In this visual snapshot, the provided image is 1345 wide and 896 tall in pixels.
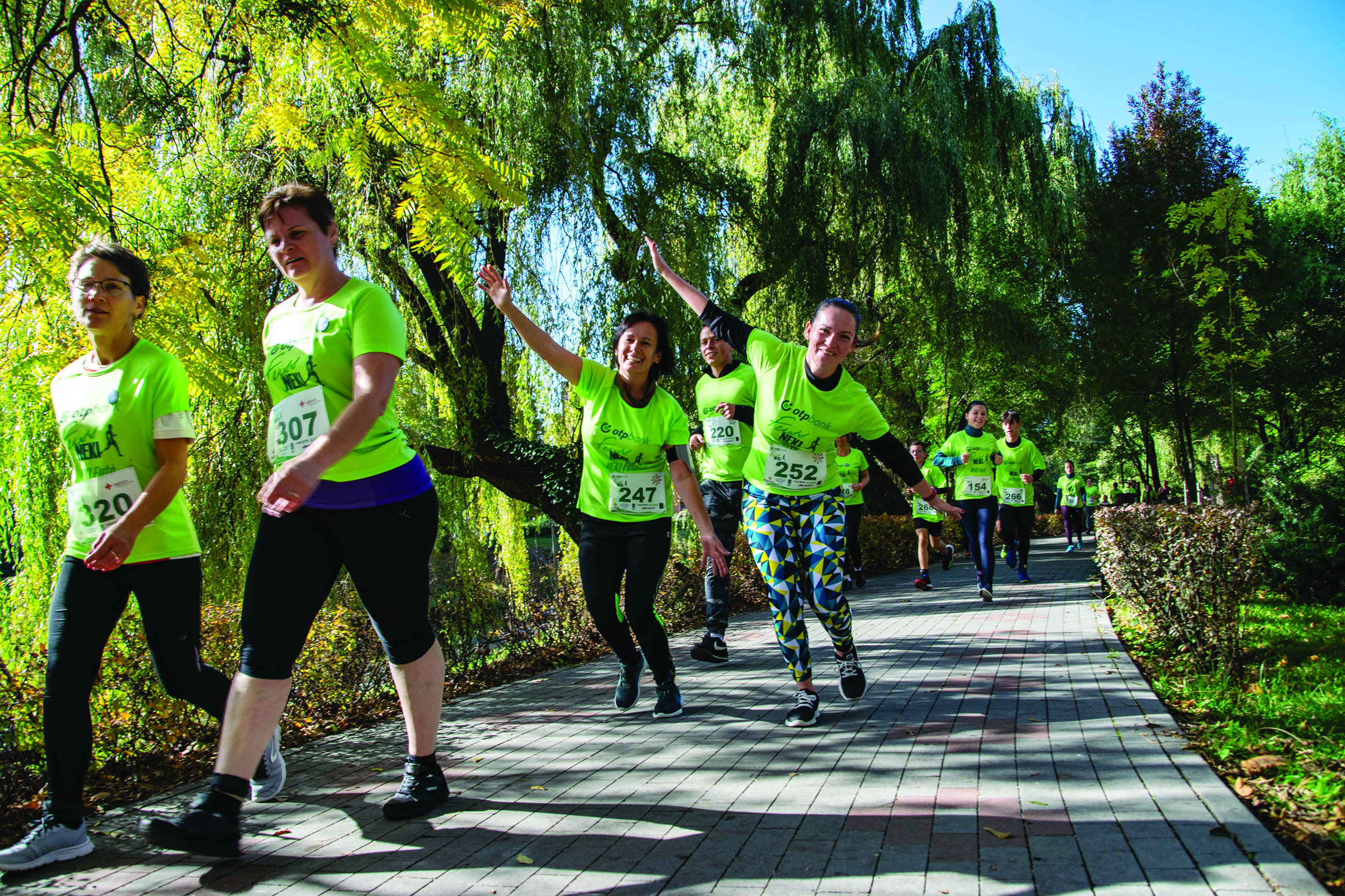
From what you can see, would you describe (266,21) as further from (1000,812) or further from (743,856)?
(1000,812)

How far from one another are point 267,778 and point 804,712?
7.73 feet

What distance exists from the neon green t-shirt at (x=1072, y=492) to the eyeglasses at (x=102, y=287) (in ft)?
63.4

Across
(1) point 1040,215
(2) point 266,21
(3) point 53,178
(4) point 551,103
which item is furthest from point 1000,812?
(1) point 1040,215

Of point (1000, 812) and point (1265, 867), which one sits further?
point (1000, 812)

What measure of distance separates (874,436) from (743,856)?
2471mm

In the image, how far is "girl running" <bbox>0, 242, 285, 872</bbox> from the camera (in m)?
2.94

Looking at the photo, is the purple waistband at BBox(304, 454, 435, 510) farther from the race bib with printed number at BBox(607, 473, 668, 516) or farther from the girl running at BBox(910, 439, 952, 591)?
the girl running at BBox(910, 439, 952, 591)

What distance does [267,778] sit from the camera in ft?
11.3

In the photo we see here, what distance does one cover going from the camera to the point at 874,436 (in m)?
4.70

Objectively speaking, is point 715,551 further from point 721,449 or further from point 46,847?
point 46,847

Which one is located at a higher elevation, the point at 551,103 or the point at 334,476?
the point at 551,103

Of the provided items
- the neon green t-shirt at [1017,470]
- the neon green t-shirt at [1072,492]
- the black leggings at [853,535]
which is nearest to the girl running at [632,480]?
the black leggings at [853,535]

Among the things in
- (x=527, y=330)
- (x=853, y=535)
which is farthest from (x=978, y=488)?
(x=527, y=330)

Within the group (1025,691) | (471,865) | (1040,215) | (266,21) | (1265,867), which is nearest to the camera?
(1265,867)
